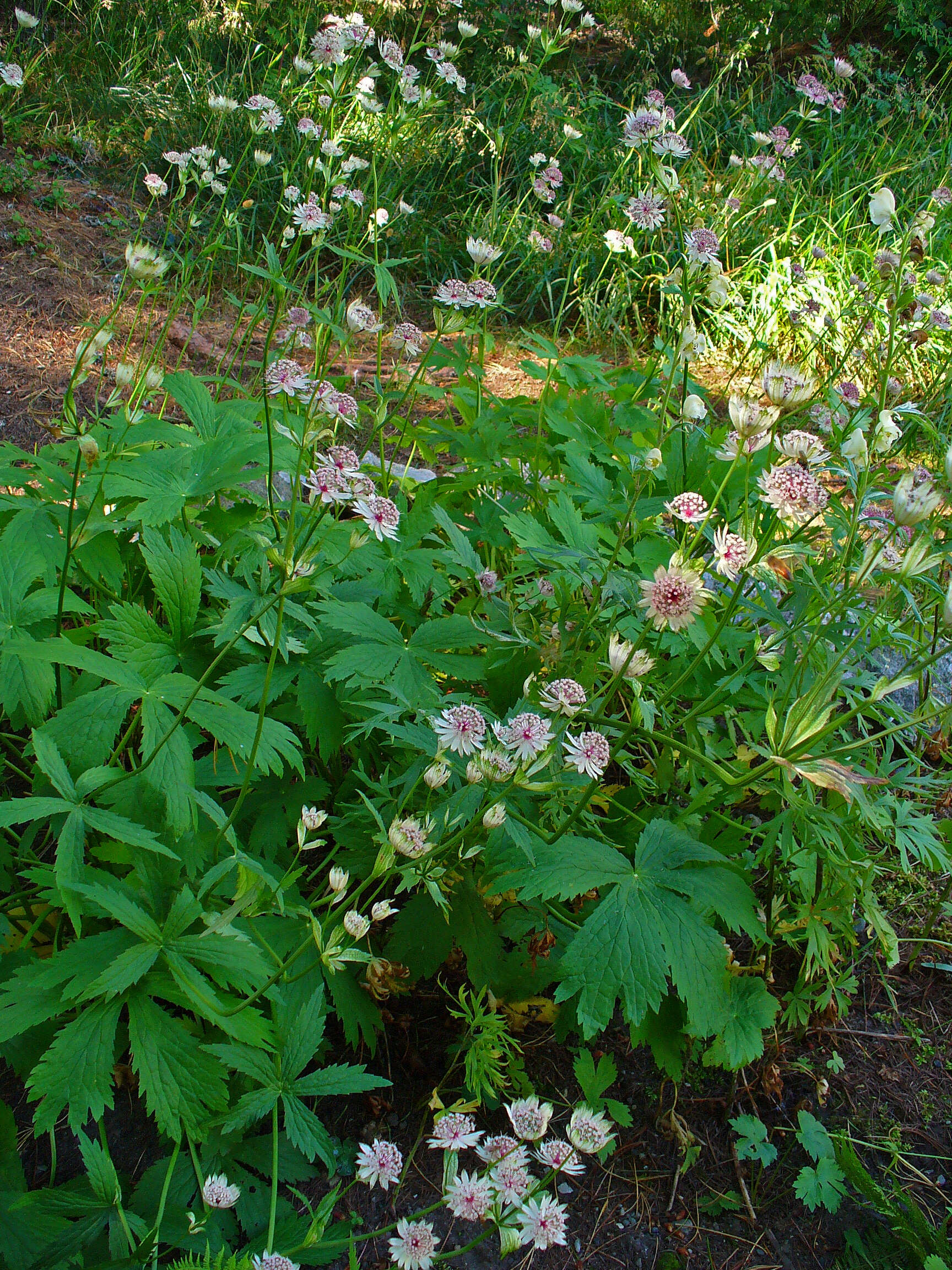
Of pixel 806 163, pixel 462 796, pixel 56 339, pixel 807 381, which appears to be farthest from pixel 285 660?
pixel 806 163

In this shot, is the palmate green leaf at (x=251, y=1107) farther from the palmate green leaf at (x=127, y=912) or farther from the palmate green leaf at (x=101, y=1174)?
the palmate green leaf at (x=127, y=912)

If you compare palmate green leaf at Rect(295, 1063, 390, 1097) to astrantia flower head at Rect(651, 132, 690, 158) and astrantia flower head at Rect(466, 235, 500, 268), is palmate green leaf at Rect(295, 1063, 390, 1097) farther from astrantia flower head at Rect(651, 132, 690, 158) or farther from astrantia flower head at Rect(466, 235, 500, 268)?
astrantia flower head at Rect(651, 132, 690, 158)

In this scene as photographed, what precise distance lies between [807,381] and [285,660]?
38.2 inches

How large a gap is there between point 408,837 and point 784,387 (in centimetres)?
86

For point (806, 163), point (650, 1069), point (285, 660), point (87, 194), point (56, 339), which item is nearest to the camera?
point (285, 660)

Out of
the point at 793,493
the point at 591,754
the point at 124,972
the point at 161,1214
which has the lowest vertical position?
the point at 161,1214

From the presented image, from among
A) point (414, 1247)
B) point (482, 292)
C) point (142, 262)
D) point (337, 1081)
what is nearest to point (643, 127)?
point (482, 292)

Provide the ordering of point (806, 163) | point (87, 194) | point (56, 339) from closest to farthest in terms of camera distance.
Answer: point (56, 339)
point (87, 194)
point (806, 163)

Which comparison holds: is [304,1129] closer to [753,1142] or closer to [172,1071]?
[172,1071]

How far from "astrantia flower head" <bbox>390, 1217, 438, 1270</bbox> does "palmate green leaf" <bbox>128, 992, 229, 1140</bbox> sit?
288 millimetres

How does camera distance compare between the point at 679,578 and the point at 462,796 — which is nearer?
the point at 679,578

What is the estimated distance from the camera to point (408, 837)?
1.18 m

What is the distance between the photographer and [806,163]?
5.29m

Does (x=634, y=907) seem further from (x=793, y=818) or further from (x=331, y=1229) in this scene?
(x=331, y=1229)
